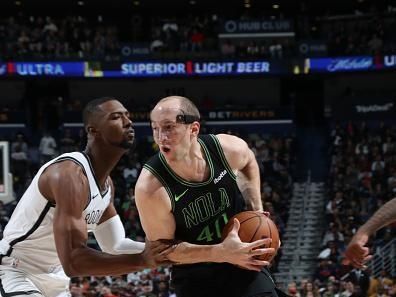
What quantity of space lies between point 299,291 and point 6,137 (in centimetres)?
1303

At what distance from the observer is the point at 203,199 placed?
476 centimetres

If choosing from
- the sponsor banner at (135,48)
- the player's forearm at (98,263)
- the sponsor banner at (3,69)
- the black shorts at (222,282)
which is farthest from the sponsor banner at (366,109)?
the player's forearm at (98,263)

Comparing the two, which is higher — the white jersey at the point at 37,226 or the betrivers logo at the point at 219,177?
the betrivers logo at the point at 219,177

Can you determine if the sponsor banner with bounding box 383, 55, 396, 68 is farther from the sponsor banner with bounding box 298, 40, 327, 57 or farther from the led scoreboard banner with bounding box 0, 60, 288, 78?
the led scoreboard banner with bounding box 0, 60, 288, 78

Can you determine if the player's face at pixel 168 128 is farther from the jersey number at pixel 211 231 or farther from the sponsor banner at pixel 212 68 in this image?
the sponsor banner at pixel 212 68

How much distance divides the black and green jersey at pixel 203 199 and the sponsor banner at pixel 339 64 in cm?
1840

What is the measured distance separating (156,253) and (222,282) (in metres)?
0.71

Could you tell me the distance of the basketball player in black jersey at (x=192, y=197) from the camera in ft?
15.3

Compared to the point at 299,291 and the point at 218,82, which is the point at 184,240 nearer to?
the point at 299,291

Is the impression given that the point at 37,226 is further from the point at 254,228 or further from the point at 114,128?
the point at 254,228

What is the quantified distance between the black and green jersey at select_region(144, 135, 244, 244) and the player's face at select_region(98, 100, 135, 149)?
21 centimetres

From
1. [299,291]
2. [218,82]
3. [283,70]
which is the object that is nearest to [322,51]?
[283,70]

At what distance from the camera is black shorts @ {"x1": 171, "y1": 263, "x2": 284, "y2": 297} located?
4.86m

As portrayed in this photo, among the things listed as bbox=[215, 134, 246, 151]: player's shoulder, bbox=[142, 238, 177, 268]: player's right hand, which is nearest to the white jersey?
Result: bbox=[142, 238, 177, 268]: player's right hand
